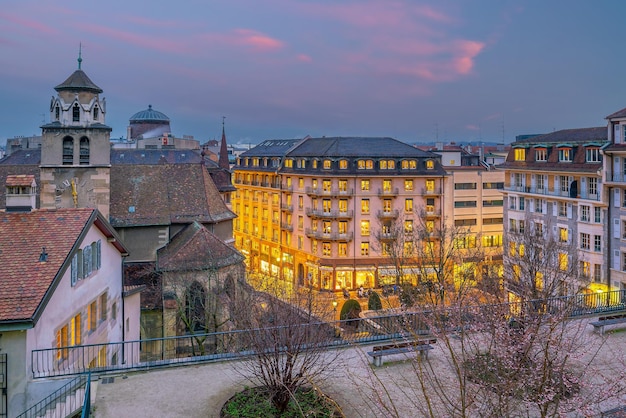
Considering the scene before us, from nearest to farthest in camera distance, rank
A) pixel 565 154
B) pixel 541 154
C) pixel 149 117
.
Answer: pixel 565 154
pixel 541 154
pixel 149 117

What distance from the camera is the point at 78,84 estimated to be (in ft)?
108

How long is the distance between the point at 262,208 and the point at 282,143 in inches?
444

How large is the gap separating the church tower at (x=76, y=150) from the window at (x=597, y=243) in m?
39.8

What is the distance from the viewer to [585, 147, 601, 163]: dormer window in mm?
42156

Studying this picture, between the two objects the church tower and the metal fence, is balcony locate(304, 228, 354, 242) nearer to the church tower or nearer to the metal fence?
the church tower

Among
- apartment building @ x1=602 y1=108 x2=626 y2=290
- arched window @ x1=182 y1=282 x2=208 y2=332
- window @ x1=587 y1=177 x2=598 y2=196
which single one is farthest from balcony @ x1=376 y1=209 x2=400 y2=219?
arched window @ x1=182 y1=282 x2=208 y2=332

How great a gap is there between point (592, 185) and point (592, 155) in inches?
103

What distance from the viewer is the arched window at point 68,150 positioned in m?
33.2

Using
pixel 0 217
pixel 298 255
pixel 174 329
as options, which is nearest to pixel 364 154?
pixel 298 255

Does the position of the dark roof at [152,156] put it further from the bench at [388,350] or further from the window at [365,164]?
the bench at [388,350]

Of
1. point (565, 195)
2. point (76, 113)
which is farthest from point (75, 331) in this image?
point (565, 195)

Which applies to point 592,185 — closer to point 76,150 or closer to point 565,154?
point 565,154

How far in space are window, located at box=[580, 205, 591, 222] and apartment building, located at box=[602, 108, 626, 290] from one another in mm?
1934

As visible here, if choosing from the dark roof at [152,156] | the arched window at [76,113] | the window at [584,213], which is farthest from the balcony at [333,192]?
the arched window at [76,113]
